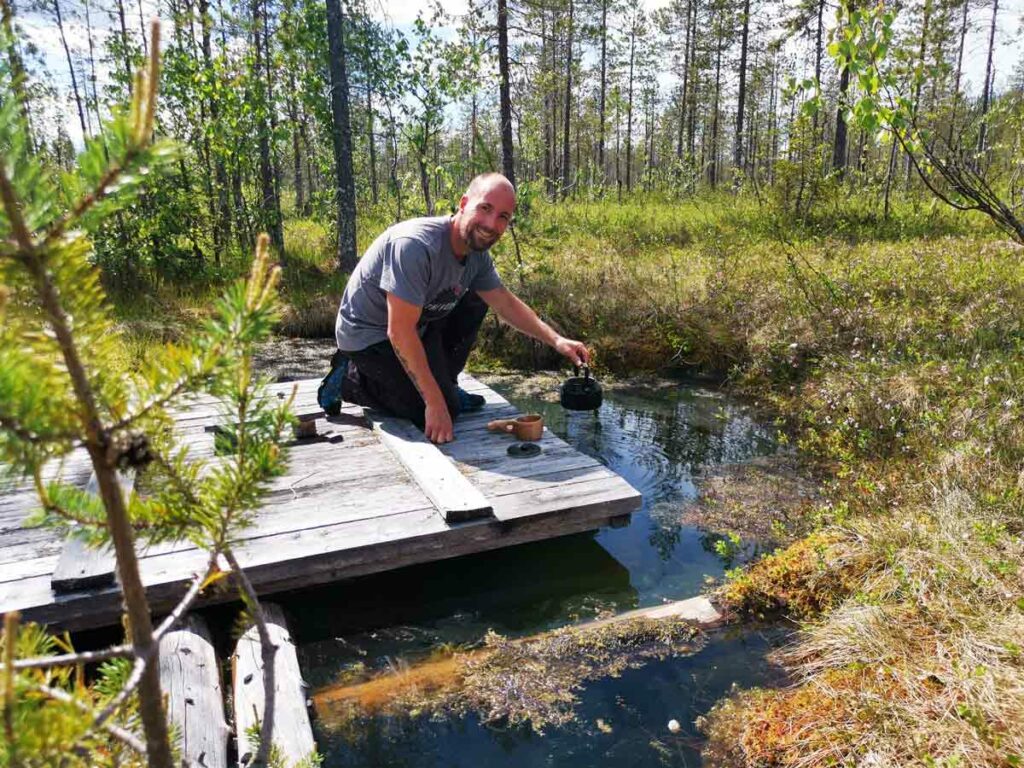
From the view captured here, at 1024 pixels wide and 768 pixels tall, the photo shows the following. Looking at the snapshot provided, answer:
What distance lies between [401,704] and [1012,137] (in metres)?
8.15

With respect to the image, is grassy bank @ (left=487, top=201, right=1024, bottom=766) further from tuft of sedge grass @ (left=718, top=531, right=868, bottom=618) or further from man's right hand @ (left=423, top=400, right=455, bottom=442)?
man's right hand @ (left=423, top=400, right=455, bottom=442)

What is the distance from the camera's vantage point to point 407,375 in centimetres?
423

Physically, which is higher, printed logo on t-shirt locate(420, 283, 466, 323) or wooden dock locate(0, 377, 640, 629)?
printed logo on t-shirt locate(420, 283, 466, 323)

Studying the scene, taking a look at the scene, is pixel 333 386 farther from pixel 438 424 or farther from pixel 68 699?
pixel 68 699

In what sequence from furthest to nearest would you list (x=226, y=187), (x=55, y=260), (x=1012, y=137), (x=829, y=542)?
(x=226, y=187)
(x=1012, y=137)
(x=829, y=542)
(x=55, y=260)

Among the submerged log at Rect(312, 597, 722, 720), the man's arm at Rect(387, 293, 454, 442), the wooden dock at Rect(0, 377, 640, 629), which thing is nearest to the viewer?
the submerged log at Rect(312, 597, 722, 720)

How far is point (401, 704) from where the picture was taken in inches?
101

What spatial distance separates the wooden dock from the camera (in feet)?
8.80

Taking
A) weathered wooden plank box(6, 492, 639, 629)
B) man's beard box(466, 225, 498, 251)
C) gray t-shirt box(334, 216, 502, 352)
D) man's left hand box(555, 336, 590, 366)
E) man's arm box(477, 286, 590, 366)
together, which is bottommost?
weathered wooden plank box(6, 492, 639, 629)

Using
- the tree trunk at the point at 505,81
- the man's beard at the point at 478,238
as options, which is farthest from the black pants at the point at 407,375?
the tree trunk at the point at 505,81

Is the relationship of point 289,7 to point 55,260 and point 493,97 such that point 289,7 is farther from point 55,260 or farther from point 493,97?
point 55,260

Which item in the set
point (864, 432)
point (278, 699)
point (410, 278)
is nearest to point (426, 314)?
point (410, 278)

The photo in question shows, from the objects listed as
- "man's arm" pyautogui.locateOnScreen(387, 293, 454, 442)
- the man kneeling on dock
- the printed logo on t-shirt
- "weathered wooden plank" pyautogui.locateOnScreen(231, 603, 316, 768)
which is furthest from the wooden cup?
"weathered wooden plank" pyautogui.locateOnScreen(231, 603, 316, 768)

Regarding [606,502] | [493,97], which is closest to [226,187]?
[493,97]
